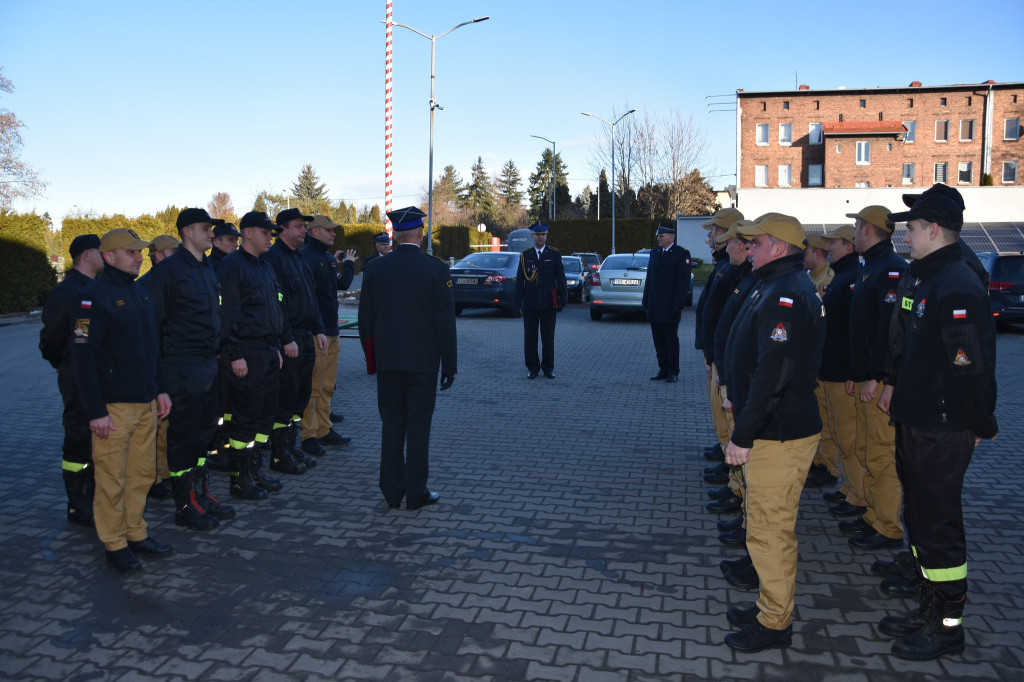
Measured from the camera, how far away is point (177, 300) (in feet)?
17.4

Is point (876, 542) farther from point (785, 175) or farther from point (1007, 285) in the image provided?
point (785, 175)

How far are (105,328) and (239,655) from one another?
207 centimetres

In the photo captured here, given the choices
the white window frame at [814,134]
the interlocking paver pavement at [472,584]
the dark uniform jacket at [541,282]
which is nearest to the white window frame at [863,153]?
the white window frame at [814,134]

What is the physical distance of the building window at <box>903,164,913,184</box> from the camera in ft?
190

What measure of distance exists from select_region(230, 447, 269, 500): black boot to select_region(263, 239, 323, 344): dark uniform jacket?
44.8 inches

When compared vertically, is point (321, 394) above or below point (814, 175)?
below

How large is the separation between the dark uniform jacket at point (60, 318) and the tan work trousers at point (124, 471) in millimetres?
906

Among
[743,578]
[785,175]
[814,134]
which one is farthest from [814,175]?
[743,578]

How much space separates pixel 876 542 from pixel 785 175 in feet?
194

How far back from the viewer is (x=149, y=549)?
15.6 feet

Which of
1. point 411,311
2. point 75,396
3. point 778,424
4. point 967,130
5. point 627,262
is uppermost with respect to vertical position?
point 967,130

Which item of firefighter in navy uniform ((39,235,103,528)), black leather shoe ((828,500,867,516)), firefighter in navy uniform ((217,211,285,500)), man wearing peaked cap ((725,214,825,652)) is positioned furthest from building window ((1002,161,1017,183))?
firefighter in navy uniform ((39,235,103,528))

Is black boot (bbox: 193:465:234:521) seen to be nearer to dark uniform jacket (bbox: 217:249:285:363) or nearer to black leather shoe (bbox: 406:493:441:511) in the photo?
dark uniform jacket (bbox: 217:249:285:363)

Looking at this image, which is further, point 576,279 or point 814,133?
point 814,133
